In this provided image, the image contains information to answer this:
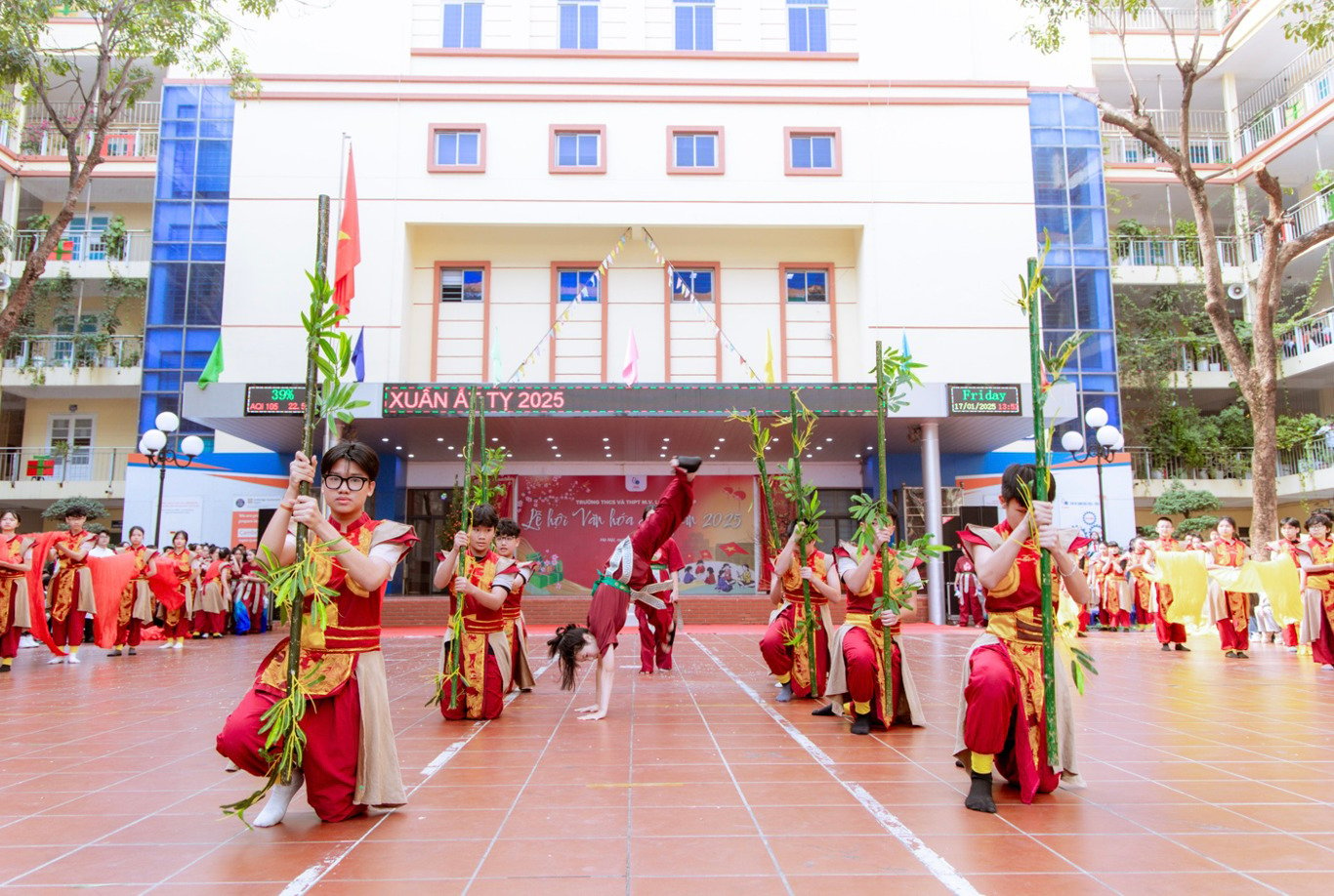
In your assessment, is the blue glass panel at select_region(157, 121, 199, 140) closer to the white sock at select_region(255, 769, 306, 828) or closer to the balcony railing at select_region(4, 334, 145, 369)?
the balcony railing at select_region(4, 334, 145, 369)

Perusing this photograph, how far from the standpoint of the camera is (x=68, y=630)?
36.3 feet

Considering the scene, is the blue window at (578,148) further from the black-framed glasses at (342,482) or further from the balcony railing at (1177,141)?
the black-framed glasses at (342,482)

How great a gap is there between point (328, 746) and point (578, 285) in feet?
60.4

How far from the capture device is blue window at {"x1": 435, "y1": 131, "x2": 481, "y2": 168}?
21.3 m

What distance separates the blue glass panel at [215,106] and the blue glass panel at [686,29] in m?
11.0

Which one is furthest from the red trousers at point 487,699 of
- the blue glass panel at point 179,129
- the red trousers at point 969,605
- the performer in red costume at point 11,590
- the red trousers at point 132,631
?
the blue glass panel at point 179,129

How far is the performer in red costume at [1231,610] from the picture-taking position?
1167cm

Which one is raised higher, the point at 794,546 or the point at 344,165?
the point at 344,165

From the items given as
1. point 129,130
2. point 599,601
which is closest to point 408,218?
point 129,130

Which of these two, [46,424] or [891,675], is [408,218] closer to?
[46,424]

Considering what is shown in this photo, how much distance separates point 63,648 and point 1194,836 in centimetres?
1188

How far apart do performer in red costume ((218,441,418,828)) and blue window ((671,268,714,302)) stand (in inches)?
700

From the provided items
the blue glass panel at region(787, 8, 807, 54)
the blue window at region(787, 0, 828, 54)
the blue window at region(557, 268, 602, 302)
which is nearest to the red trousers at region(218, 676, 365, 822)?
the blue window at region(557, 268, 602, 302)

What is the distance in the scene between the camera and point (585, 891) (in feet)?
10.3
